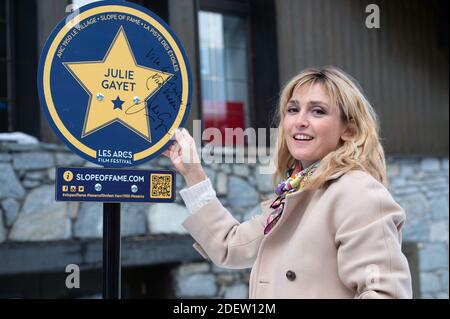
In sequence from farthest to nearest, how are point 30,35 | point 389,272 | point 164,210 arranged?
point 164,210 < point 30,35 < point 389,272

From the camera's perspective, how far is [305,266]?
60.2 inches

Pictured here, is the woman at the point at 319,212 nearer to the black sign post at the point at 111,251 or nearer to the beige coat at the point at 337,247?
the beige coat at the point at 337,247

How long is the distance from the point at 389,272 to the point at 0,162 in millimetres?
3150

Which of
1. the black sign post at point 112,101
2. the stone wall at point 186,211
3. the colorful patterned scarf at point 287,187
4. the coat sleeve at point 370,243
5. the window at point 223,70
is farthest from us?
the window at point 223,70

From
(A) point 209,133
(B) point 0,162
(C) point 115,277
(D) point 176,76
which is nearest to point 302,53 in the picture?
(A) point 209,133

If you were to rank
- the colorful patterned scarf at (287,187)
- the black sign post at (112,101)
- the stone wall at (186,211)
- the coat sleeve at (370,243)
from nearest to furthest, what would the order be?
the coat sleeve at (370,243) < the colorful patterned scarf at (287,187) < the black sign post at (112,101) < the stone wall at (186,211)

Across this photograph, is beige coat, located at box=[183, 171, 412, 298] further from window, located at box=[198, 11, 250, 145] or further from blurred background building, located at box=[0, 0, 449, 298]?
window, located at box=[198, 11, 250, 145]

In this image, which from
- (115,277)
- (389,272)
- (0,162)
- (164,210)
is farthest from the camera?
(164,210)

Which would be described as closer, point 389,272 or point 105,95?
point 389,272

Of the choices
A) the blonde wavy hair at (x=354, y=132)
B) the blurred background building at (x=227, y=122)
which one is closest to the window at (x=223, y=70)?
the blurred background building at (x=227, y=122)

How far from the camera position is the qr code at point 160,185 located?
1.93m

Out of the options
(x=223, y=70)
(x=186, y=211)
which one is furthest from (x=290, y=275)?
(x=223, y=70)

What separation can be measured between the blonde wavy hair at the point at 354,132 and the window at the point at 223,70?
328 centimetres
